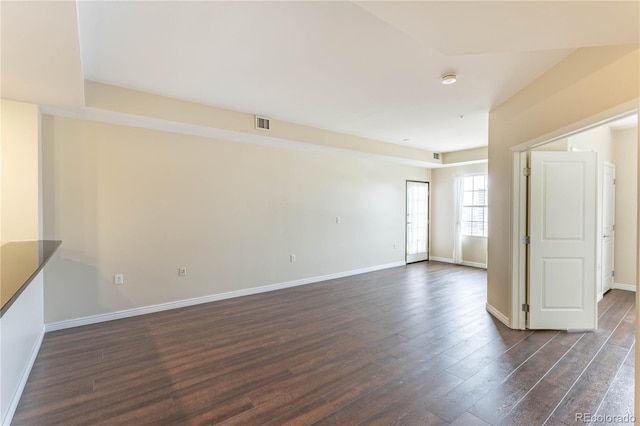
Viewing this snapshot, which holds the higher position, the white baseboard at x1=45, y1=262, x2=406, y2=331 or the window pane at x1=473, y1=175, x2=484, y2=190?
the window pane at x1=473, y1=175, x2=484, y2=190

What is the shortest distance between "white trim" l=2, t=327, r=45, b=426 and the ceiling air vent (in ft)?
11.4

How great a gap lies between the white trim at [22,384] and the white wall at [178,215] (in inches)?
24.3

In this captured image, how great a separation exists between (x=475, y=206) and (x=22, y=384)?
7993 millimetres

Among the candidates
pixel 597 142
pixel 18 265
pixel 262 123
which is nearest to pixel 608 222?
pixel 597 142

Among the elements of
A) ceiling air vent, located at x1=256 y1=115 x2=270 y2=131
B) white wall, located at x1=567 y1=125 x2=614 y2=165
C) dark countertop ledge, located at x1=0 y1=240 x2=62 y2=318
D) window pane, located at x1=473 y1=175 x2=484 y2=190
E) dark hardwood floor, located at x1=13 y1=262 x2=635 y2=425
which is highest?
ceiling air vent, located at x1=256 y1=115 x2=270 y2=131

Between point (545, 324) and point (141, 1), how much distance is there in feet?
15.9

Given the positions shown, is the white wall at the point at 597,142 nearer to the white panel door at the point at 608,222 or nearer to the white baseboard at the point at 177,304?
the white panel door at the point at 608,222

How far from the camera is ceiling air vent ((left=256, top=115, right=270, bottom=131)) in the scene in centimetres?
420

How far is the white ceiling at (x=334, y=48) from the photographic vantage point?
1511mm

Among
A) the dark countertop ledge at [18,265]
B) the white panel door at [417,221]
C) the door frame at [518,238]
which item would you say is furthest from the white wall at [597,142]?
the dark countertop ledge at [18,265]

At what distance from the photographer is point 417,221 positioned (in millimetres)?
7664

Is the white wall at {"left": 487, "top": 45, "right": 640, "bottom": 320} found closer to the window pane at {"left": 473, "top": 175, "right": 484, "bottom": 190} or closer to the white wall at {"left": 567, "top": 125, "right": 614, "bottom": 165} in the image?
the white wall at {"left": 567, "top": 125, "right": 614, "bottom": 165}

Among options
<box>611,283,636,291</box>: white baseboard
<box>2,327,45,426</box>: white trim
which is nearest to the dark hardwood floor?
<box>2,327,45,426</box>: white trim

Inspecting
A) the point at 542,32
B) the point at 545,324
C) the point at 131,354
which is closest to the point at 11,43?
the point at 131,354
